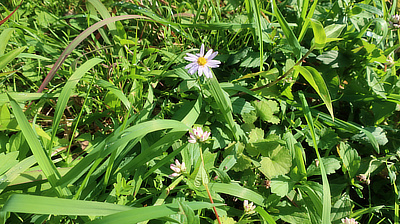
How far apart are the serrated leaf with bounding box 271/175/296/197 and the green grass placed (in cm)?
1

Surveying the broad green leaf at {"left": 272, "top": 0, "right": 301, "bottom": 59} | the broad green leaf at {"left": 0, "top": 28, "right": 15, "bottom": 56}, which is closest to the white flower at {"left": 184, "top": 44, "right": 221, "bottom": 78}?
the broad green leaf at {"left": 272, "top": 0, "right": 301, "bottom": 59}

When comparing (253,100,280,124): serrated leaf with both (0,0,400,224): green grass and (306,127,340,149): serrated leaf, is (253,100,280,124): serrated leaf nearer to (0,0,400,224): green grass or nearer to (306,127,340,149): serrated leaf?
(0,0,400,224): green grass

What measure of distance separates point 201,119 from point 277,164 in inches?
20.3

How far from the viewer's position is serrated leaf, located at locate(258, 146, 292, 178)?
1.66m

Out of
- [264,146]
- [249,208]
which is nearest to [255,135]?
[264,146]

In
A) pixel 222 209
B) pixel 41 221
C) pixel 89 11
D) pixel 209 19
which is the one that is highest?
pixel 89 11

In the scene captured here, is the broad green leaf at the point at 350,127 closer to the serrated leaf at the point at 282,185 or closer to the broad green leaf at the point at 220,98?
the serrated leaf at the point at 282,185

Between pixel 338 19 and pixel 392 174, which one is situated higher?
pixel 338 19

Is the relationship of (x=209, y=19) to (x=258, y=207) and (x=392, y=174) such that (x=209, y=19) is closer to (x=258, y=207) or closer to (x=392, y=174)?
(x=258, y=207)

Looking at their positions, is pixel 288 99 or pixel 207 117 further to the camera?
pixel 288 99

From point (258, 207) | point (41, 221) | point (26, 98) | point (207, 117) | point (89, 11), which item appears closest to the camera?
point (41, 221)

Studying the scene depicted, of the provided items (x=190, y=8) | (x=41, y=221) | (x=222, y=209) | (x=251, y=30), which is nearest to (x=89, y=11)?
(x=190, y=8)

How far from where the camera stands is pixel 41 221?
1366 mm

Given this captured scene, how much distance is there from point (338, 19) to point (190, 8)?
1097 millimetres
